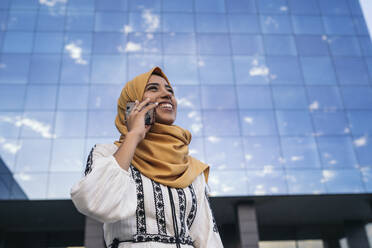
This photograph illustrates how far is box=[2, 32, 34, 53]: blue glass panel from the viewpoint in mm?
13105

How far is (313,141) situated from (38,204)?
10.5m

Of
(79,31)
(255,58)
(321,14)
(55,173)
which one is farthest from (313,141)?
(79,31)

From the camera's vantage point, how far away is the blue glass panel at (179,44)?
13750 millimetres

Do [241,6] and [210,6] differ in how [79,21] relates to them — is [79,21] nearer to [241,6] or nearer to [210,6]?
[210,6]

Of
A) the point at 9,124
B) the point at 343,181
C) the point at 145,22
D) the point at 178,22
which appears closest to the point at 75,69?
the point at 9,124

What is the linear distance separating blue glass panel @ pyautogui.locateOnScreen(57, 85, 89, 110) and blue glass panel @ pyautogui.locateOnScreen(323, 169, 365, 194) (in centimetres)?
949

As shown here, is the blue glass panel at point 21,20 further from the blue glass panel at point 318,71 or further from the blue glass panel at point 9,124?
the blue glass panel at point 318,71

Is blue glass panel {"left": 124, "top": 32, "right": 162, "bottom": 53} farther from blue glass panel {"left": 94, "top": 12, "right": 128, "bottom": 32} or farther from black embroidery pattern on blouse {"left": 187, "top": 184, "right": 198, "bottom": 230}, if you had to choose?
black embroidery pattern on blouse {"left": 187, "top": 184, "right": 198, "bottom": 230}

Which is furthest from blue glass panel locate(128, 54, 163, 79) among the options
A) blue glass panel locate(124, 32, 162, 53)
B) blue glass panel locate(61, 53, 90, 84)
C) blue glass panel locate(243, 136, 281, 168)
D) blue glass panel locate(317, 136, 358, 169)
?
blue glass panel locate(317, 136, 358, 169)

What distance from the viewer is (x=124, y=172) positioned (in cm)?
149

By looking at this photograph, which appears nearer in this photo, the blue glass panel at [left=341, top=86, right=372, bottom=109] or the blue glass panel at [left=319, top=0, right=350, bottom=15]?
the blue glass panel at [left=341, top=86, right=372, bottom=109]

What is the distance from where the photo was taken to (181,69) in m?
13.5

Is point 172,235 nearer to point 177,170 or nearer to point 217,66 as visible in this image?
point 177,170

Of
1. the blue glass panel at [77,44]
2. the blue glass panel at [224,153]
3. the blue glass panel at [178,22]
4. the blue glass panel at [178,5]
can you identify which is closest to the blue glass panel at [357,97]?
the blue glass panel at [224,153]
